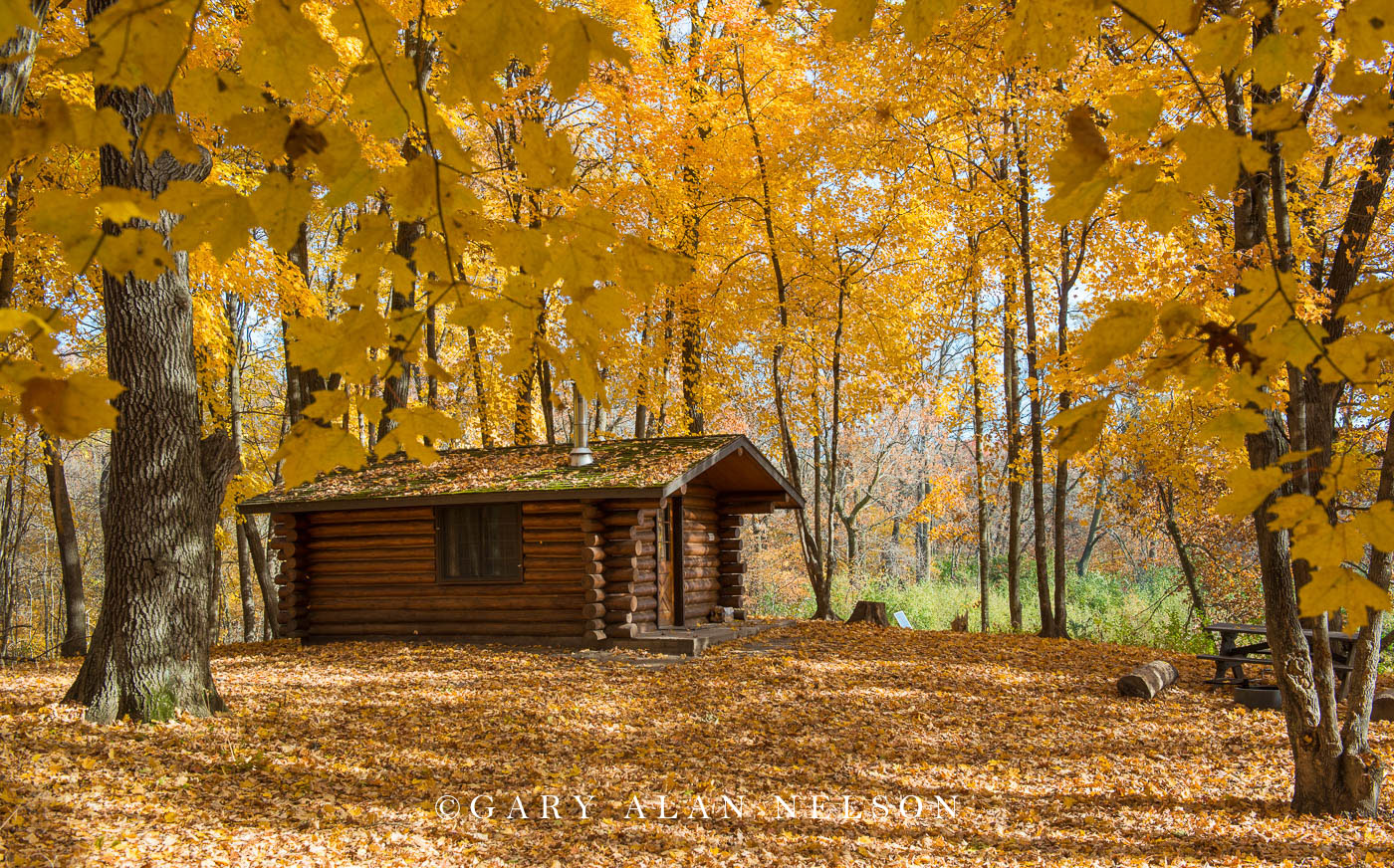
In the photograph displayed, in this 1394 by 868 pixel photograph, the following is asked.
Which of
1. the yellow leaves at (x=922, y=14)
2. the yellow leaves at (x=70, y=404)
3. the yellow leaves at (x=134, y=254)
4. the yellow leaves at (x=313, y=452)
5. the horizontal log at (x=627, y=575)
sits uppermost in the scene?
the yellow leaves at (x=922, y=14)

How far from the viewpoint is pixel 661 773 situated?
6512mm

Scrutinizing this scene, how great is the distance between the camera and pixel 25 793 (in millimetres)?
5141

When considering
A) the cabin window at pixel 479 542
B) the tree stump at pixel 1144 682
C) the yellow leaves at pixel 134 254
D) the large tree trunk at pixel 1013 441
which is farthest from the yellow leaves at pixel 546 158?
the large tree trunk at pixel 1013 441

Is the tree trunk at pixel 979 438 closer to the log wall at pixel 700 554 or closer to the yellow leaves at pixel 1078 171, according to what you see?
the log wall at pixel 700 554

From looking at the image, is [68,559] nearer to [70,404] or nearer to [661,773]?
[661,773]

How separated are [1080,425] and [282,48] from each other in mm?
1513

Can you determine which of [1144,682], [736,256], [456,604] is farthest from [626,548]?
[736,256]

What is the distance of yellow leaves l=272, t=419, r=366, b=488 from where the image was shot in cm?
156

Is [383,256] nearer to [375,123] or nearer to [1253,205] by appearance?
[375,123]

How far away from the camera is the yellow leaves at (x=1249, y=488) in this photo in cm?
150

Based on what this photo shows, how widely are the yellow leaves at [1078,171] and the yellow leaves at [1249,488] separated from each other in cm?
50

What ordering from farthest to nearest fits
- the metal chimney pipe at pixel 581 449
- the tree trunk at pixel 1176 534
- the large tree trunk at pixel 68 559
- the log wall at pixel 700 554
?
the tree trunk at pixel 1176 534 → the large tree trunk at pixel 68 559 → the log wall at pixel 700 554 → the metal chimney pipe at pixel 581 449

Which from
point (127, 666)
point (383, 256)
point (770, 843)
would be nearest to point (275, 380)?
point (127, 666)

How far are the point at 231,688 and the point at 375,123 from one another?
861 cm
